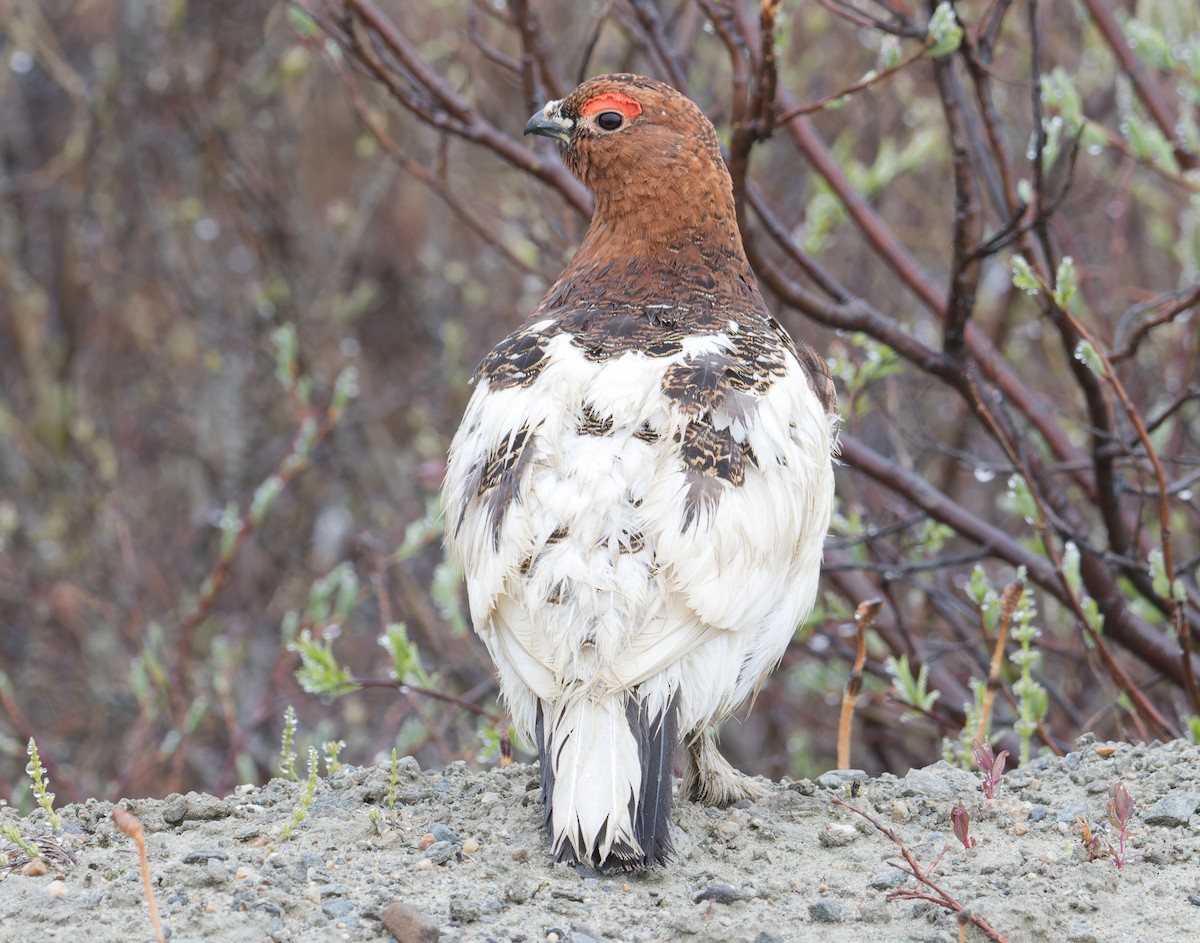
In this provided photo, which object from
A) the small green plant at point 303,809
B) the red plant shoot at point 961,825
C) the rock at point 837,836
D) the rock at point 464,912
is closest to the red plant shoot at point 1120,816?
the red plant shoot at point 961,825

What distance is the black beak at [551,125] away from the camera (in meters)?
4.91

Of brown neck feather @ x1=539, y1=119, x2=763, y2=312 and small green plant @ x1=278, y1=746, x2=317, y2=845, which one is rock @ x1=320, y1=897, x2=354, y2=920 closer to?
small green plant @ x1=278, y1=746, x2=317, y2=845

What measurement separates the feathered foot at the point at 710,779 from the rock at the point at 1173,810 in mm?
1063

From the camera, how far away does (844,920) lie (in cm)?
322

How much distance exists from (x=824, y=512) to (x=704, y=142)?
1.41 meters

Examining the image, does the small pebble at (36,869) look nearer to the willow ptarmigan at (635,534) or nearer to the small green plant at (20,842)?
the small green plant at (20,842)

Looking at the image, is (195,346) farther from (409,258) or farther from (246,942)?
(246,942)

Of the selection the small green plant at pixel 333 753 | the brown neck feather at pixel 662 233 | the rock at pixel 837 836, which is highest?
the brown neck feather at pixel 662 233

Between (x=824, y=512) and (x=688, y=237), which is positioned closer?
(x=824, y=512)

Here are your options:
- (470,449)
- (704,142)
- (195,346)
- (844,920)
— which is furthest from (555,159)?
(195,346)

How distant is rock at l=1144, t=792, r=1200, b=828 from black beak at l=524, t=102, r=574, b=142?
2789 millimetres

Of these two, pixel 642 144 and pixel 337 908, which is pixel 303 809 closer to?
pixel 337 908

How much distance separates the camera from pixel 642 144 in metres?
4.76

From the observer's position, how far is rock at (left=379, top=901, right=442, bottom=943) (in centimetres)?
303
